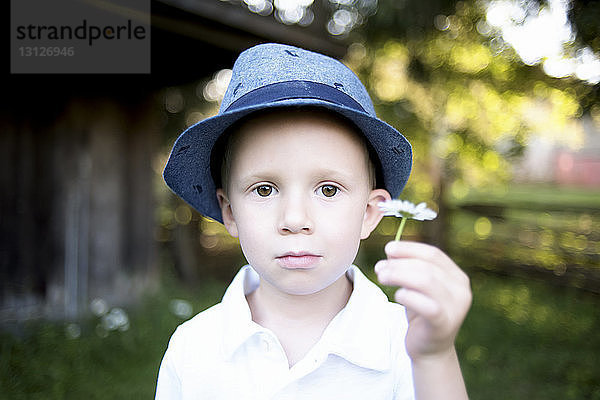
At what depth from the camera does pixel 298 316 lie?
4.96 ft

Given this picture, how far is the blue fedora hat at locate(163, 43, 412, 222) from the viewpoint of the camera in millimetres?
1343

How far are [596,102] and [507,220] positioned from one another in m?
6.78

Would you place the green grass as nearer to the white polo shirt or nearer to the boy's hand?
the white polo shirt

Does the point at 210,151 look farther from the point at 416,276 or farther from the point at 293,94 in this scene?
the point at 416,276

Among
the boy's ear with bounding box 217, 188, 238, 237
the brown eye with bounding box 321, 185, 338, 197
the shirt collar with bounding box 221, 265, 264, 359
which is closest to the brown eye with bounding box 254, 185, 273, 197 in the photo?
the brown eye with bounding box 321, 185, 338, 197

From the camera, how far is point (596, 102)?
2914mm

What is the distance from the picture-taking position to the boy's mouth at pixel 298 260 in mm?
1283

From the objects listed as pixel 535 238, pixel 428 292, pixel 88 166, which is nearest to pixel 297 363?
pixel 428 292

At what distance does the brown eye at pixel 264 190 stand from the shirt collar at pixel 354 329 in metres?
0.37

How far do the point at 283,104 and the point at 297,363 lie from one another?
68 cm

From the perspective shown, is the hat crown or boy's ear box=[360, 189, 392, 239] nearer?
the hat crown

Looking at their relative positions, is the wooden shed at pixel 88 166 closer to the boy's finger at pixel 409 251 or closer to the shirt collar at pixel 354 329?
the shirt collar at pixel 354 329

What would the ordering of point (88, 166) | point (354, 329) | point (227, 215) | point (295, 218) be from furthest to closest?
point (88, 166), point (227, 215), point (354, 329), point (295, 218)

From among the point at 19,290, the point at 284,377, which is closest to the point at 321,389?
the point at 284,377
